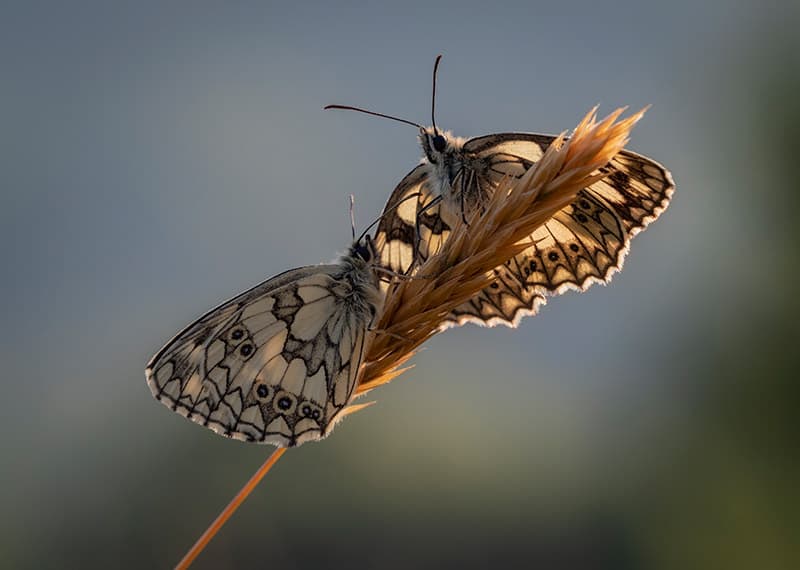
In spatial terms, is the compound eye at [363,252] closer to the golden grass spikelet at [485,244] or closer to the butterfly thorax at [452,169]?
the butterfly thorax at [452,169]

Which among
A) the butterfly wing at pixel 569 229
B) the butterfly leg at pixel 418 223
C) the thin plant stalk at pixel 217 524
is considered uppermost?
the butterfly leg at pixel 418 223

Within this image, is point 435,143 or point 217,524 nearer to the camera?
point 217,524

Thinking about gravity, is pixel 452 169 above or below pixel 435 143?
below

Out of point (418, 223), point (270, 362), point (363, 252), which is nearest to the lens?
point (270, 362)

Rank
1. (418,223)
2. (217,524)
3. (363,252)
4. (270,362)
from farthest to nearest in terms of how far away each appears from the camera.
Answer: (418,223) < (363,252) < (270,362) < (217,524)

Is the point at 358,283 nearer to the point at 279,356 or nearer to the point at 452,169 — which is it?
the point at 279,356

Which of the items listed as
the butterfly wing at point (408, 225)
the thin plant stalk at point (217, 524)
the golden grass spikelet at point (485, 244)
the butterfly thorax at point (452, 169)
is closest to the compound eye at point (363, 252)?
the butterfly wing at point (408, 225)

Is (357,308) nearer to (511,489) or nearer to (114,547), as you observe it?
(114,547)

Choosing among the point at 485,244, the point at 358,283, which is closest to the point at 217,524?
the point at 485,244
